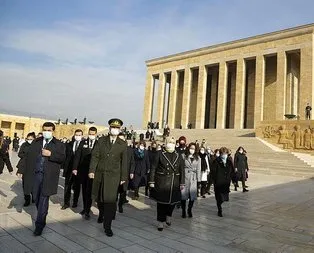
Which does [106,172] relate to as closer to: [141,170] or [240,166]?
[141,170]

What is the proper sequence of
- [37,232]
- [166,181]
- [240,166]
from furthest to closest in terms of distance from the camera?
[240,166] → [166,181] → [37,232]

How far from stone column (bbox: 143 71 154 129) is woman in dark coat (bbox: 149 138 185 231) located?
121 feet

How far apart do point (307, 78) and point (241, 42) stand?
8.41 metres

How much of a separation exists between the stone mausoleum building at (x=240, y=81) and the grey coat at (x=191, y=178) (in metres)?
26.0

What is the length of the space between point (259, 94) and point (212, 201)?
87.5 ft

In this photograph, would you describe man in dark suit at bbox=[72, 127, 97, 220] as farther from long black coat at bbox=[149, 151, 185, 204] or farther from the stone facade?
the stone facade

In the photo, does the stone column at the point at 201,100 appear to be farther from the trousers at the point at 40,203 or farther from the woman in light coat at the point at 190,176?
the trousers at the point at 40,203

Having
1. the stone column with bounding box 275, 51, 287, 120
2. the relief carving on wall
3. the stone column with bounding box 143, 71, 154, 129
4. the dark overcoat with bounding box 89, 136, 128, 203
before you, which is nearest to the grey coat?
the dark overcoat with bounding box 89, 136, 128, 203

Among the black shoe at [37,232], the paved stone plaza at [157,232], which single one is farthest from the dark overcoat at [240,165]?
the black shoe at [37,232]

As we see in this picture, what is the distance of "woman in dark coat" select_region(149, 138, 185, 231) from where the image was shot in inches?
212

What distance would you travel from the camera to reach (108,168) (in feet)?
16.4

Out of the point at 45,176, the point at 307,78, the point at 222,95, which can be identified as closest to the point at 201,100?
the point at 222,95

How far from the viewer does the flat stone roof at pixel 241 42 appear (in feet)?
99.6

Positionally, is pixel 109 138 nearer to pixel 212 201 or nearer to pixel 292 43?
pixel 212 201
